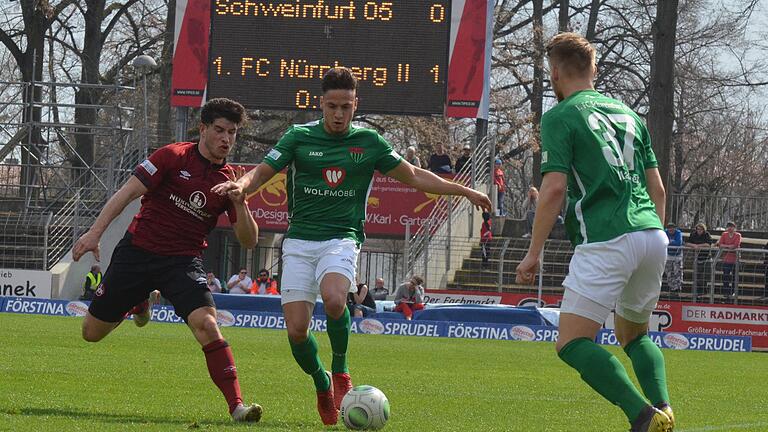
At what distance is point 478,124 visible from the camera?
29812 mm

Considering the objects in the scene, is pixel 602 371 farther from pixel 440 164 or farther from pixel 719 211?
pixel 719 211

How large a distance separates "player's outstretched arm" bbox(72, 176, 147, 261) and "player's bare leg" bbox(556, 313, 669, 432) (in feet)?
10.1

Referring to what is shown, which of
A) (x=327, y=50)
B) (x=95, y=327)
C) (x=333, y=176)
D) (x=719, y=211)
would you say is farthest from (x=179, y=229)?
(x=719, y=211)

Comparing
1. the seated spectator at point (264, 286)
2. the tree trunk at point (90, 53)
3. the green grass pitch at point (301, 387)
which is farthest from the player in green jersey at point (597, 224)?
the tree trunk at point (90, 53)

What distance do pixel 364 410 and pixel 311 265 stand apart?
1.13m

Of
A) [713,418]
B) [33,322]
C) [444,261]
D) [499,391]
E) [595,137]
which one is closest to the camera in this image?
[595,137]

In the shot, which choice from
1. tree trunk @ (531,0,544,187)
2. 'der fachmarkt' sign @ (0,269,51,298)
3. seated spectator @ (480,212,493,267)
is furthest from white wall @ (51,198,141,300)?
tree trunk @ (531,0,544,187)

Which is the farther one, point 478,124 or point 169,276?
point 478,124

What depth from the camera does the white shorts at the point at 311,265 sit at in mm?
8445

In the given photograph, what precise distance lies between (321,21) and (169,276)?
56.4 feet

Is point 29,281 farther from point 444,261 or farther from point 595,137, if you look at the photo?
point 595,137

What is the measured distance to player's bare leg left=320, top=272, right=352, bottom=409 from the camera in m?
8.33

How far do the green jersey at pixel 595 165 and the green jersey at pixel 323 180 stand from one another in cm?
235

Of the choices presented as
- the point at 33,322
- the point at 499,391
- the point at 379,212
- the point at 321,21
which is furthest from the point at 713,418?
the point at 379,212
